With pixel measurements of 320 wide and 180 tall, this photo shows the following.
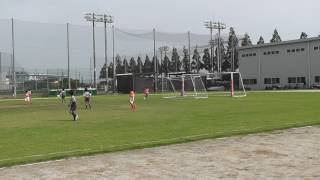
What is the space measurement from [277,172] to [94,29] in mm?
84700

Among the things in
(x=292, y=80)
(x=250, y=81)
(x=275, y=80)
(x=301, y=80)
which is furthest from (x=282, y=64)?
(x=250, y=81)

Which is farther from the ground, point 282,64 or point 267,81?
point 282,64

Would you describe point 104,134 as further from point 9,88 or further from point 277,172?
point 9,88

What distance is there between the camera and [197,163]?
1083 cm

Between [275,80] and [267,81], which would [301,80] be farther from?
[267,81]

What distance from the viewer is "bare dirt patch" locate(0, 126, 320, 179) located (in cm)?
962

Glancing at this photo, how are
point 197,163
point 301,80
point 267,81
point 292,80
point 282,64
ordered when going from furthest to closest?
point 267,81, point 282,64, point 292,80, point 301,80, point 197,163

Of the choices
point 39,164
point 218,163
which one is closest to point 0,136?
point 39,164

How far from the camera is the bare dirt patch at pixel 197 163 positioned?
9.62 meters

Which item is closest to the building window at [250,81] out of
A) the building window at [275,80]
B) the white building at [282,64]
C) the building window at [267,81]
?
the white building at [282,64]

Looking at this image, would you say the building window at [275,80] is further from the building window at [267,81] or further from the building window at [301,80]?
the building window at [301,80]

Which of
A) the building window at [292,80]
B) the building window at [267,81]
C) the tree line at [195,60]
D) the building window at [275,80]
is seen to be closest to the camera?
the building window at [292,80]

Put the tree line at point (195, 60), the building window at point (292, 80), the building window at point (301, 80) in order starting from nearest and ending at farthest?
the building window at point (301, 80) → the building window at point (292, 80) → the tree line at point (195, 60)

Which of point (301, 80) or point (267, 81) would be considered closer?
point (301, 80)
